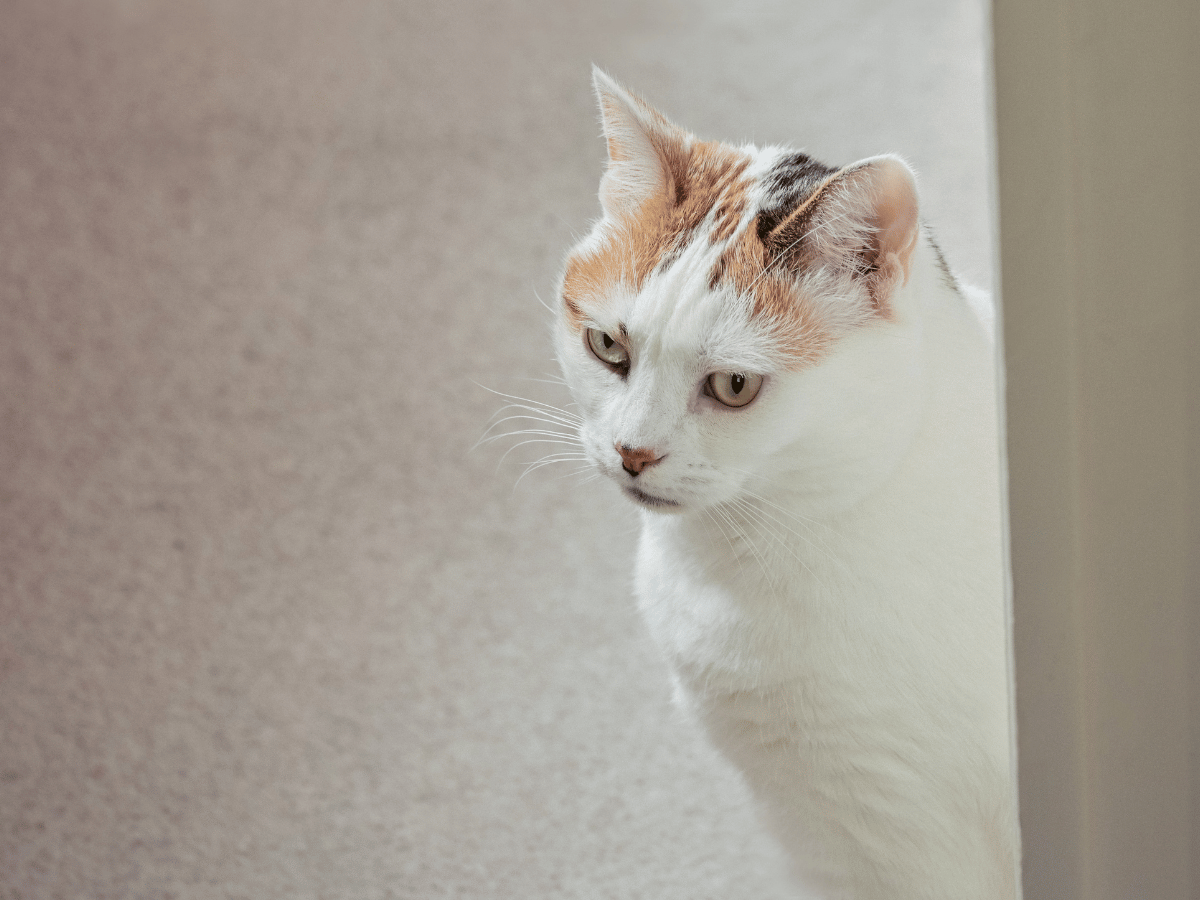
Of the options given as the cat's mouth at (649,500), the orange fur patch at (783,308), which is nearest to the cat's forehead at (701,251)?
the orange fur patch at (783,308)

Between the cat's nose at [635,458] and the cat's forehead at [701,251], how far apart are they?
Answer: 9 centimetres

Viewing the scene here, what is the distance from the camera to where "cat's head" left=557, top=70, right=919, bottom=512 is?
27.5 inches

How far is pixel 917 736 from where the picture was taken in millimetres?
722

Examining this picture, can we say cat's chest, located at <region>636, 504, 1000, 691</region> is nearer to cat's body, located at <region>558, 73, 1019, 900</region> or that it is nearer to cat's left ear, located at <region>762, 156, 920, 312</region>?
cat's body, located at <region>558, 73, 1019, 900</region>

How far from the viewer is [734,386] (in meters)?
0.72

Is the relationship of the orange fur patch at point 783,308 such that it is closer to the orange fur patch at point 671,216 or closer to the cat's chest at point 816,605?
the orange fur patch at point 671,216

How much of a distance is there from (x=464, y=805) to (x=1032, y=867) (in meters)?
0.76

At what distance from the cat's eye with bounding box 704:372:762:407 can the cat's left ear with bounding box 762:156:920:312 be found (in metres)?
0.09

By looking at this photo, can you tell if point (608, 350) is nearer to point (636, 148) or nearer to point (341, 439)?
point (636, 148)

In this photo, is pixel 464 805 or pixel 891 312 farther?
pixel 464 805

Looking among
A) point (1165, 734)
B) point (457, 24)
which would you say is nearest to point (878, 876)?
point (1165, 734)

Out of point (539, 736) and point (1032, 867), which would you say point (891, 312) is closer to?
point (1032, 867)

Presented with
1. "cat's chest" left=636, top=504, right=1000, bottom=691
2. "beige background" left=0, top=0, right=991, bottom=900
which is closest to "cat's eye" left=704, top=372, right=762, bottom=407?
"cat's chest" left=636, top=504, right=1000, bottom=691

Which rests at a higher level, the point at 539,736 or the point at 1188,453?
the point at 1188,453
